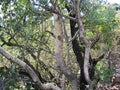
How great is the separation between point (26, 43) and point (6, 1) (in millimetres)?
1108

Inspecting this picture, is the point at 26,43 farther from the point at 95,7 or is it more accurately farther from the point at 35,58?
the point at 95,7

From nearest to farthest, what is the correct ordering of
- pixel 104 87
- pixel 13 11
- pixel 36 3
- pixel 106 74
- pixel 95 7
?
pixel 36 3
pixel 95 7
pixel 13 11
pixel 106 74
pixel 104 87

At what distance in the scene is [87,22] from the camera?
595 centimetres

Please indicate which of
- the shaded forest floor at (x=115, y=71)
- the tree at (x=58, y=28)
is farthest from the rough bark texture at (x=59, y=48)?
the shaded forest floor at (x=115, y=71)

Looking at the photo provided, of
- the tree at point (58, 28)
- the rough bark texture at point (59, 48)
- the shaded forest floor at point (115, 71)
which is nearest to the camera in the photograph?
the tree at point (58, 28)

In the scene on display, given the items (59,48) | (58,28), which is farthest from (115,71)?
(58,28)

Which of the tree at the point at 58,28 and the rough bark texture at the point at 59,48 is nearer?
the tree at the point at 58,28

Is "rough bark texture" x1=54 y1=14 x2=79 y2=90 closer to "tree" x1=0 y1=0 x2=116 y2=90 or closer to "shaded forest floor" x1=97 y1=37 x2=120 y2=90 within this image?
"tree" x1=0 y1=0 x2=116 y2=90

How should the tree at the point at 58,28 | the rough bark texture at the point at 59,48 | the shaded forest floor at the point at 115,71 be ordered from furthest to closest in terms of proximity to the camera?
the shaded forest floor at the point at 115,71, the rough bark texture at the point at 59,48, the tree at the point at 58,28

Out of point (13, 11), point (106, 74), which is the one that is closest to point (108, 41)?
point (106, 74)

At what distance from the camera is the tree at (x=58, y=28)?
566 cm

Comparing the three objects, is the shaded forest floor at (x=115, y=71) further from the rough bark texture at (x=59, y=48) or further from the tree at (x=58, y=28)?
the rough bark texture at (x=59, y=48)

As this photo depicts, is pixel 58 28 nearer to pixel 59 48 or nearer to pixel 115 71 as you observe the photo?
pixel 59 48

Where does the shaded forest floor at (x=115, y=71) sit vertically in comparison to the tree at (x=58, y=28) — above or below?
below
